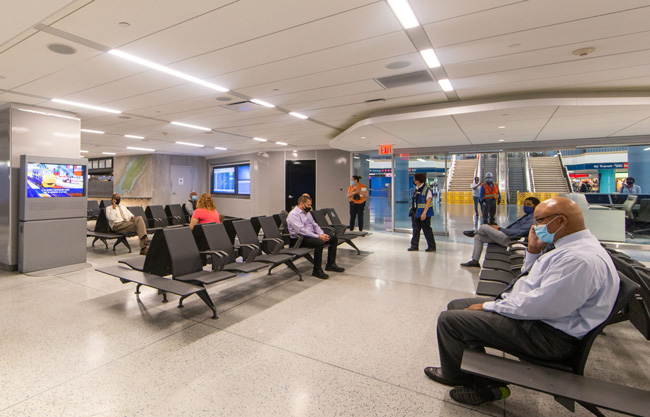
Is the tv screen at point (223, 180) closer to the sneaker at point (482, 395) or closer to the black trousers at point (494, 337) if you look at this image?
the black trousers at point (494, 337)

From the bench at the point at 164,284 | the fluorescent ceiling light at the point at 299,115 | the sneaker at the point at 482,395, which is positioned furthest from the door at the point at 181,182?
the sneaker at the point at 482,395

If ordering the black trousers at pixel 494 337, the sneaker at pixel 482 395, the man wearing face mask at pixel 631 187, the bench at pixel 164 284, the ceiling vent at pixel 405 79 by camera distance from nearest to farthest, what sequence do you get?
the black trousers at pixel 494 337
the sneaker at pixel 482 395
the bench at pixel 164 284
the ceiling vent at pixel 405 79
the man wearing face mask at pixel 631 187

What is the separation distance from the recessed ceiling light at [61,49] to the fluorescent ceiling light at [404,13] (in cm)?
330

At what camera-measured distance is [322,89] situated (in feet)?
16.5

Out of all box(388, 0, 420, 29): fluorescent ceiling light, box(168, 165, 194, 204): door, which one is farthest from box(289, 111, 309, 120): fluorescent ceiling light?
box(168, 165, 194, 204): door

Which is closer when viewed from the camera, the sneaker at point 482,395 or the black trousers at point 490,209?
the sneaker at point 482,395

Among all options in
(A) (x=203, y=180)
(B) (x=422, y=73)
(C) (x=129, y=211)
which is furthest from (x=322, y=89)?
(A) (x=203, y=180)

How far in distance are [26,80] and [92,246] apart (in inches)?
186

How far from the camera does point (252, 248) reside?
456cm

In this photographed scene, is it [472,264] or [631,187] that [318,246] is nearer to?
[472,264]

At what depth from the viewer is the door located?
14.5 metres

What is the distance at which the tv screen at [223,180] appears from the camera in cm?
1499

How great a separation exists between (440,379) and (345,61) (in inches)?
133

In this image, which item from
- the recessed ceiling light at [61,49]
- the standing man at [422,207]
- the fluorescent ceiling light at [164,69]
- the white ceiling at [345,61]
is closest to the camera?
the white ceiling at [345,61]
